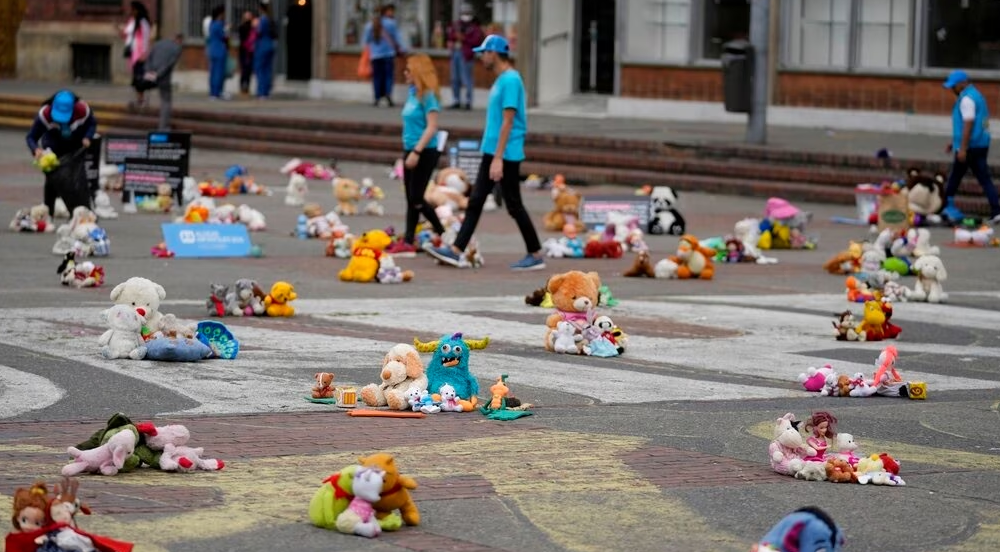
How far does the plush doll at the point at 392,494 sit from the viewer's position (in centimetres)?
640

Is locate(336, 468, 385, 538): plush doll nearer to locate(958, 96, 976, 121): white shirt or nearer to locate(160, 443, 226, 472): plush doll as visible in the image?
locate(160, 443, 226, 472): plush doll

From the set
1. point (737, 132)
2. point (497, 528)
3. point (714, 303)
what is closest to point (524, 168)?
point (737, 132)

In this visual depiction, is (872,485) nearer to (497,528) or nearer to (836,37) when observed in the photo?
(497,528)

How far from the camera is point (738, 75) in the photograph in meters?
25.5

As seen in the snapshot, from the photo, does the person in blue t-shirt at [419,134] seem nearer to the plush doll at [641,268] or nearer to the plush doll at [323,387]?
the plush doll at [641,268]

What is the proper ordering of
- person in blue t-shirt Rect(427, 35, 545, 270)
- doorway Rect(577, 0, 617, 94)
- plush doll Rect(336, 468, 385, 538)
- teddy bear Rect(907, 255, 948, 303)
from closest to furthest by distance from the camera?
plush doll Rect(336, 468, 385, 538), teddy bear Rect(907, 255, 948, 303), person in blue t-shirt Rect(427, 35, 545, 270), doorway Rect(577, 0, 617, 94)

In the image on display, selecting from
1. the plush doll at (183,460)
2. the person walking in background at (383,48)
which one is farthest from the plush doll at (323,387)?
the person walking in background at (383,48)

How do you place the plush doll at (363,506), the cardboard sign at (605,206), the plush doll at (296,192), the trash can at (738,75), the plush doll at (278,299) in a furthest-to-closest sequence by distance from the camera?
the trash can at (738,75)
the plush doll at (296,192)
the cardboard sign at (605,206)
the plush doll at (278,299)
the plush doll at (363,506)

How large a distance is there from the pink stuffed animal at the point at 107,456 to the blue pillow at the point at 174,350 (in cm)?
291

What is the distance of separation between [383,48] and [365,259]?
20280 millimetres

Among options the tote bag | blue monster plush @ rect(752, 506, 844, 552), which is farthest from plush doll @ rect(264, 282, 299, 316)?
the tote bag

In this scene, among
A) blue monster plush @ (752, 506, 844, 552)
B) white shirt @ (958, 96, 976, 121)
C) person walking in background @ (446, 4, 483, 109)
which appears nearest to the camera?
blue monster plush @ (752, 506, 844, 552)

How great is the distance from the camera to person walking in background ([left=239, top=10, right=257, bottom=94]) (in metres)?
36.6

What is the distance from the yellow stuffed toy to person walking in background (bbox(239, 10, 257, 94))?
73.0 ft
